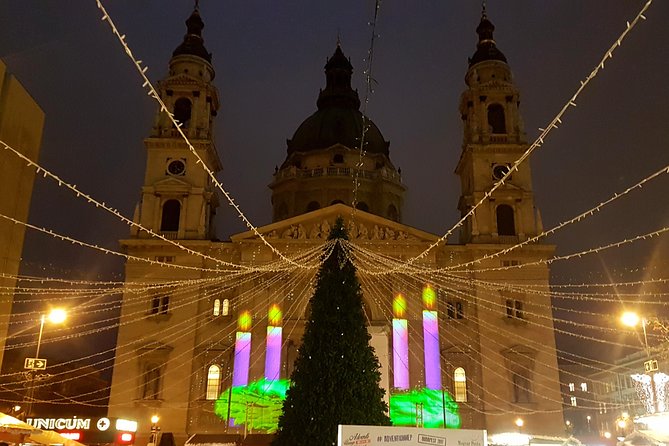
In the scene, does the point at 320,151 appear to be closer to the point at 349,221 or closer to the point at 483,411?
the point at 349,221

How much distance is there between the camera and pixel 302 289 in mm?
42312

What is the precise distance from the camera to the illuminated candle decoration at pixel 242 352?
38.8 metres

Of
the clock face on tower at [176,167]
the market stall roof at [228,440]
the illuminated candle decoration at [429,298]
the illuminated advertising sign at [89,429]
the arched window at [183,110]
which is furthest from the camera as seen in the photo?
the arched window at [183,110]

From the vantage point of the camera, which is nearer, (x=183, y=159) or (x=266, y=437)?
(x=266, y=437)

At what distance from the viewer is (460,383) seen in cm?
4088

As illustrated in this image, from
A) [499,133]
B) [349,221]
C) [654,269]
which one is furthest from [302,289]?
[654,269]

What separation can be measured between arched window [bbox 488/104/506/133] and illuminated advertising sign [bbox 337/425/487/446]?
126 feet

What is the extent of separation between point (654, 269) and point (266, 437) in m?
20.0

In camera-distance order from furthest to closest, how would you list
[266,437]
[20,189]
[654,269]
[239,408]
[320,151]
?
1. [320,151]
2. [239,408]
3. [266,437]
4. [654,269]
5. [20,189]

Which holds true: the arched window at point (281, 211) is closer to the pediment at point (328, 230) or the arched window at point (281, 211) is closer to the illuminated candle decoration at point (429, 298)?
the pediment at point (328, 230)

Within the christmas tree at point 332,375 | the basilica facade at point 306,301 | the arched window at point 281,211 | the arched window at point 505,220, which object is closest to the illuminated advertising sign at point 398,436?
the christmas tree at point 332,375

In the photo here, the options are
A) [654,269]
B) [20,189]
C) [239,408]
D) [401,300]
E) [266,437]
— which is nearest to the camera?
[20,189]

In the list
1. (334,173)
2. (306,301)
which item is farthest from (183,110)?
(306,301)

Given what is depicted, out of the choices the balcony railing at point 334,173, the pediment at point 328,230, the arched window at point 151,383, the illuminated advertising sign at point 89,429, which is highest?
the balcony railing at point 334,173
